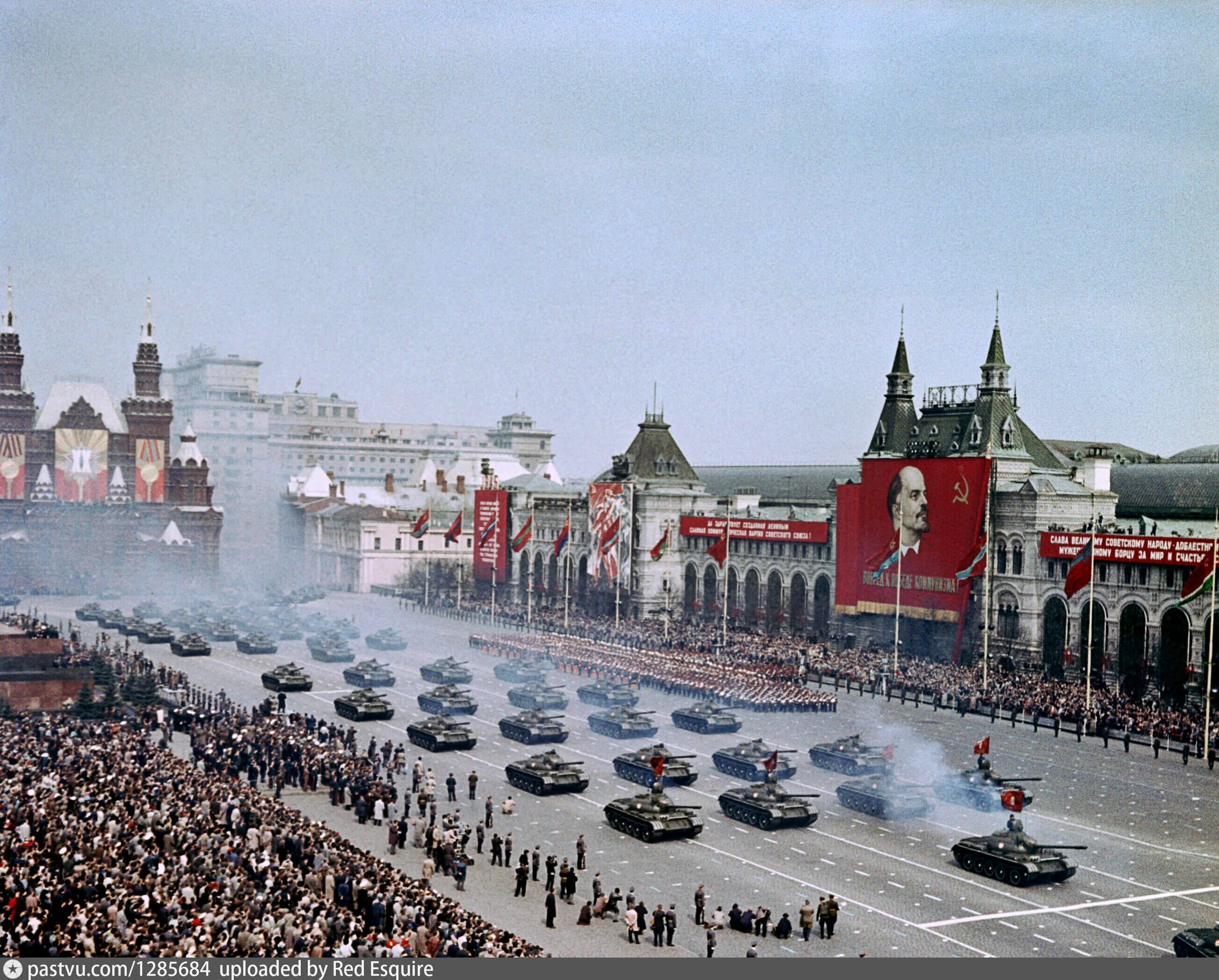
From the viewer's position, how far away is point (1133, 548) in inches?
2211

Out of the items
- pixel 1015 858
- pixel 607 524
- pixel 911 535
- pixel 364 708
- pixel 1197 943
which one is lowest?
pixel 364 708

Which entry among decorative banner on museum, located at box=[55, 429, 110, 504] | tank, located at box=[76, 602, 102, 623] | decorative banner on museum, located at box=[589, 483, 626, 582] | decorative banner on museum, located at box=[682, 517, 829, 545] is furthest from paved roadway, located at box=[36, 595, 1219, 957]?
decorative banner on museum, located at box=[55, 429, 110, 504]

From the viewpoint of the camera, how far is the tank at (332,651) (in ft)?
230

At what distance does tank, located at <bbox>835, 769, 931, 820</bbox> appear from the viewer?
36.3 meters

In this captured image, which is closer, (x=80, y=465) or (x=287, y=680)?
(x=287, y=680)

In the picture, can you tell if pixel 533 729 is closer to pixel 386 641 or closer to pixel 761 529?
pixel 386 641

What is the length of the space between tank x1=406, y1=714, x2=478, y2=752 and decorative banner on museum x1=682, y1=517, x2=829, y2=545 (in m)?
35.0

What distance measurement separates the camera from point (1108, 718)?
4828cm

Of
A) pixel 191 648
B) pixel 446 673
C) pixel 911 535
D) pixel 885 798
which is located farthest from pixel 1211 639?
pixel 191 648

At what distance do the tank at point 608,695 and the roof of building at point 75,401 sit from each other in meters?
74.3

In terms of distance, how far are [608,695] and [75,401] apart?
76387 mm

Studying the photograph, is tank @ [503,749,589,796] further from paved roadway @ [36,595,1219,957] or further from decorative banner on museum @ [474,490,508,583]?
decorative banner on museum @ [474,490,508,583]
